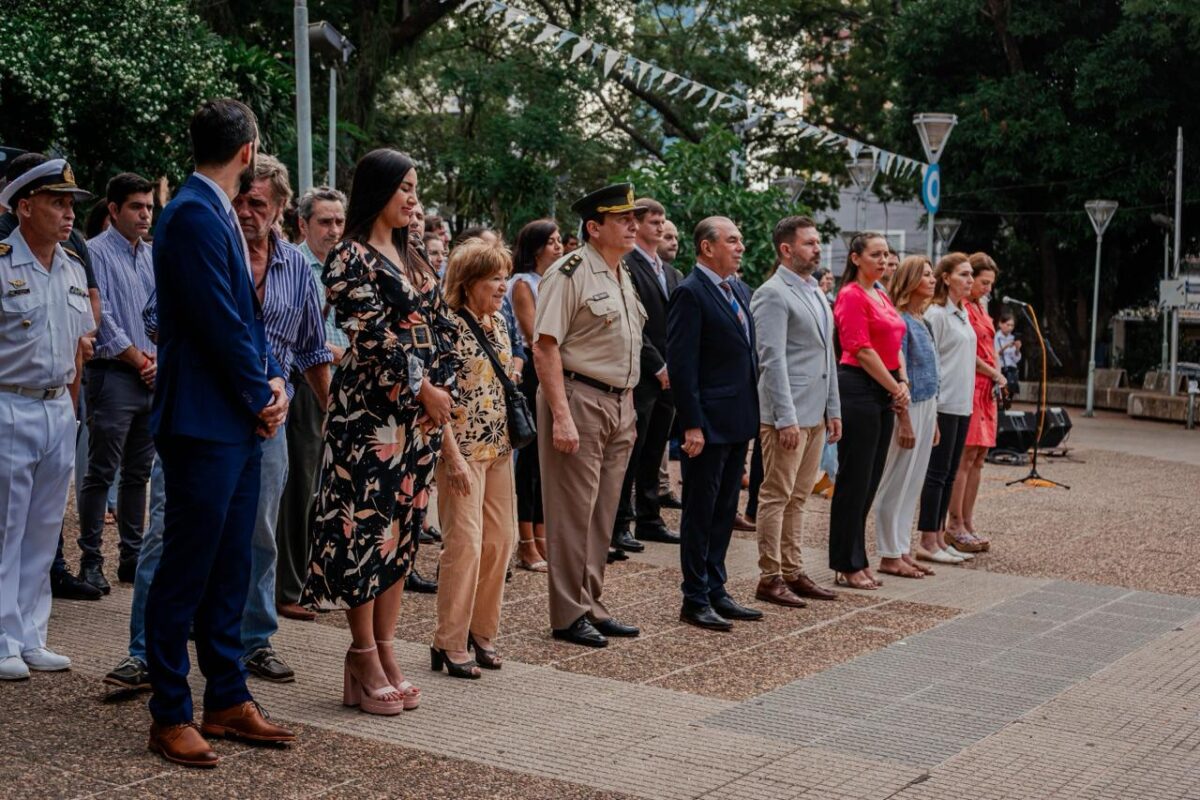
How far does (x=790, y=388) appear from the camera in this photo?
8.35m

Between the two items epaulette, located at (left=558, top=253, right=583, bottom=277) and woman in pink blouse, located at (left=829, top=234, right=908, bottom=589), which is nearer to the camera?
epaulette, located at (left=558, top=253, right=583, bottom=277)

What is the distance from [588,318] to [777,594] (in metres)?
2.16

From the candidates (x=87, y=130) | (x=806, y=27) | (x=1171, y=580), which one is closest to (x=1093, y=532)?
(x=1171, y=580)

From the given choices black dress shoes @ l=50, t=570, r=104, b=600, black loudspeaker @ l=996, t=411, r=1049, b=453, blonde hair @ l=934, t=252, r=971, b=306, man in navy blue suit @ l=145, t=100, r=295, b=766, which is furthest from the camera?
black loudspeaker @ l=996, t=411, r=1049, b=453

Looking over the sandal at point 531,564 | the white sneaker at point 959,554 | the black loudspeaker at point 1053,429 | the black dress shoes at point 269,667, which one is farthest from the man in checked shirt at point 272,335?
the black loudspeaker at point 1053,429

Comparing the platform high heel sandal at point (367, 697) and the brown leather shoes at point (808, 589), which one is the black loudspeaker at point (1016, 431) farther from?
the platform high heel sandal at point (367, 697)

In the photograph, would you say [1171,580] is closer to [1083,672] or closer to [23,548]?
[1083,672]

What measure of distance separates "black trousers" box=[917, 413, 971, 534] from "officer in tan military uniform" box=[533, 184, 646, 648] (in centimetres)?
349

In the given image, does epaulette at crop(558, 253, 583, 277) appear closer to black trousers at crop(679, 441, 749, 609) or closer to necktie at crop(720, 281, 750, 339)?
necktie at crop(720, 281, 750, 339)

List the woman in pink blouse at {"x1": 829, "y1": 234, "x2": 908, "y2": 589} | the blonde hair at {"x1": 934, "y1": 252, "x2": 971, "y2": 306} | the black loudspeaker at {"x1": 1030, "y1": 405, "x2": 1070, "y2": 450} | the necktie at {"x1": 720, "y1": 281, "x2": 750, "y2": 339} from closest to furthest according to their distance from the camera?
the necktie at {"x1": 720, "y1": 281, "x2": 750, "y2": 339}, the woman in pink blouse at {"x1": 829, "y1": 234, "x2": 908, "y2": 589}, the blonde hair at {"x1": 934, "y1": 252, "x2": 971, "y2": 306}, the black loudspeaker at {"x1": 1030, "y1": 405, "x2": 1070, "y2": 450}

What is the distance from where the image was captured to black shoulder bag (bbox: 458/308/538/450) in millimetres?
6496

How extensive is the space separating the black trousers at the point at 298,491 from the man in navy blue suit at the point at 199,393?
7.82 feet

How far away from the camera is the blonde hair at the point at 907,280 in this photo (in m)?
9.68

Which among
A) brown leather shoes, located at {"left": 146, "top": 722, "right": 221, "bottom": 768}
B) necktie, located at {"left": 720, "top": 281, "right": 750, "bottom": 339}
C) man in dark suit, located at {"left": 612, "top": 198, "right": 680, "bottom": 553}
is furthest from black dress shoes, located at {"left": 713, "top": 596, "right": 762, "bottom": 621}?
brown leather shoes, located at {"left": 146, "top": 722, "right": 221, "bottom": 768}
